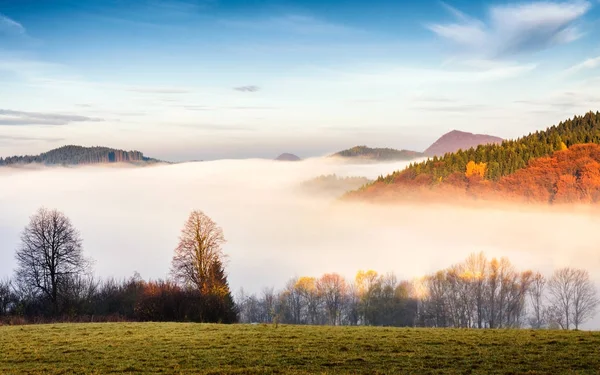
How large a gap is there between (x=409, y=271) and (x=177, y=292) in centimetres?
11341

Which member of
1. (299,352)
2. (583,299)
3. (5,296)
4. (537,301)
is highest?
(299,352)

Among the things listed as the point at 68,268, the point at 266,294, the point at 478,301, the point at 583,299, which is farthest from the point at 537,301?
the point at 68,268

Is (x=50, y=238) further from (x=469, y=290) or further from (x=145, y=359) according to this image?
(x=469, y=290)

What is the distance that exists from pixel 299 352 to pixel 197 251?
46249 mm

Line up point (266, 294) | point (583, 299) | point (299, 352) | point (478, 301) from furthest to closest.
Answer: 1. point (266, 294)
2. point (583, 299)
3. point (478, 301)
4. point (299, 352)

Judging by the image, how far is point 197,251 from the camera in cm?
6900

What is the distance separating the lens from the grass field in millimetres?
20922

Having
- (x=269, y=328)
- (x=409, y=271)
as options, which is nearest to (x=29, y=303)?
(x=269, y=328)

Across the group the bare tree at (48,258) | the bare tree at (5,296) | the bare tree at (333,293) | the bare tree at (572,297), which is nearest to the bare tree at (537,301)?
the bare tree at (572,297)

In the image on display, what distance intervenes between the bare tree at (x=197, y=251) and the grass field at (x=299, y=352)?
34.4m

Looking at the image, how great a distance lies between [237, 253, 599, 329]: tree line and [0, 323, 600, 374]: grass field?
79072 mm

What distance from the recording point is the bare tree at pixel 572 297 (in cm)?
10819

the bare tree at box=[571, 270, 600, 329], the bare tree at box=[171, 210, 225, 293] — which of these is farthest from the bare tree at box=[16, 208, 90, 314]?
the bare tree at box=[571, 270, 600, 329]

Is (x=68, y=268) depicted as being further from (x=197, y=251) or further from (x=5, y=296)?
(x=197, y=251)
